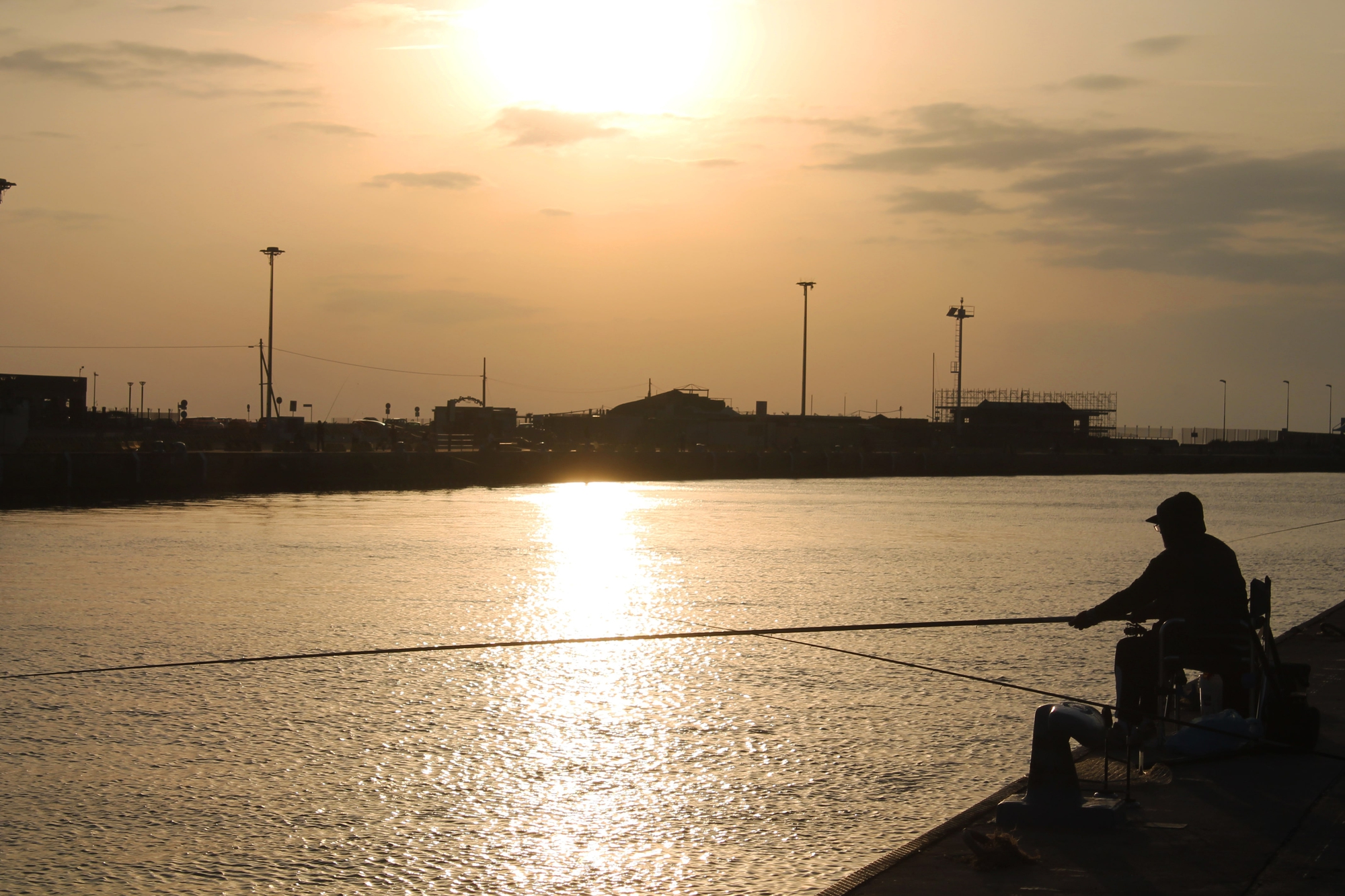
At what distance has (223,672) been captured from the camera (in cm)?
1068

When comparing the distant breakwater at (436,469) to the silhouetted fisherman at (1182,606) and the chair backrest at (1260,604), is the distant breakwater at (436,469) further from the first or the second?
the chair backrest at (1260,604)

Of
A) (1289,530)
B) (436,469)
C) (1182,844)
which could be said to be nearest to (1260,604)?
(1182,844)

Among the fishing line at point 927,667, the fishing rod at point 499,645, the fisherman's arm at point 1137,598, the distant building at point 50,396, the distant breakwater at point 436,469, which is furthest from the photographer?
the distant building at point 50,396

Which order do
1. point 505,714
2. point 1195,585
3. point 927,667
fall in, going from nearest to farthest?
point 1195,585, point 505,714, point 927,667

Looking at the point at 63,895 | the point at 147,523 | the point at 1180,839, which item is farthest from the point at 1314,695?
the point at 147,523

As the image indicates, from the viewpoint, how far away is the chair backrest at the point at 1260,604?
7.01m

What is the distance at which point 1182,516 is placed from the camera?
673cm

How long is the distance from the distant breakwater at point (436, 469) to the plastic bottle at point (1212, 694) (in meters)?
33.2

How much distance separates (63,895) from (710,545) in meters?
18.1

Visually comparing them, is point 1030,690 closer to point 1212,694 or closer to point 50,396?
point 1212,694

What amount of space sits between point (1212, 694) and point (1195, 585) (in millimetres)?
1028

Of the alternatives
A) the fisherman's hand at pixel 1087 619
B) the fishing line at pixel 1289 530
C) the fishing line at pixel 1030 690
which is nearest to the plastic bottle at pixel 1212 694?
the fishing line at pixel 1030 690

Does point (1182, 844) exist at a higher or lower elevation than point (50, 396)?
lower

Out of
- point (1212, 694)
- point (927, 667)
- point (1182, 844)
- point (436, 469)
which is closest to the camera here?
point (1182, 844)
